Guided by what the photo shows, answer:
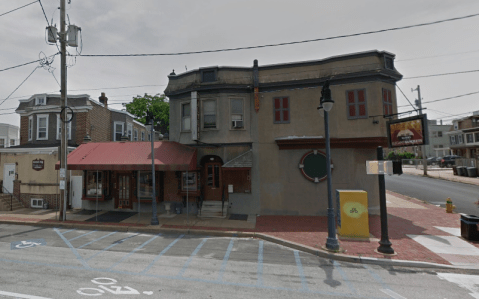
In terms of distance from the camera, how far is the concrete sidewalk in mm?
Result: 7695

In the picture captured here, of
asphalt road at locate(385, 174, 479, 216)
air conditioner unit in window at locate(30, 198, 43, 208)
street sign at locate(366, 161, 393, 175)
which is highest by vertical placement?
street sign at locate(366, 161, 393, 175)

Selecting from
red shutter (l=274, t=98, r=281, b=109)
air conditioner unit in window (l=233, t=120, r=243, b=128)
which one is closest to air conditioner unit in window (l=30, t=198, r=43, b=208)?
air conditioner unit in window (l=233, t=120, r=243, b=128)

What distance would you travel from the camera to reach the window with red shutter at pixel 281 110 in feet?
45.5

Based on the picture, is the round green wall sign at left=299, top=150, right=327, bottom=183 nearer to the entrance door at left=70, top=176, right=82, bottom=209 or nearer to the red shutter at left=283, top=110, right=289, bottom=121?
the red shutter at left=283, top=110, right=289, bottom=121

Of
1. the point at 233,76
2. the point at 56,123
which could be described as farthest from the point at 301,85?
the point at 56,123

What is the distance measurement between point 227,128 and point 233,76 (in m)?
3.34

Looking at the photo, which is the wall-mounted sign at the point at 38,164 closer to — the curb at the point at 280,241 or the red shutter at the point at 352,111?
the curb at the point at 280,241

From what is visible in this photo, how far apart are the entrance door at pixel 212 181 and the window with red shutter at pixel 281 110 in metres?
4.67

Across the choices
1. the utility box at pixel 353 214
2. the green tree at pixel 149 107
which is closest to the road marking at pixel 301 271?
the utility box at pixel 353 214

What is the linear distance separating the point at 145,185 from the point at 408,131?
1415 cm

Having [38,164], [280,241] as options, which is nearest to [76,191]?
[38,164]

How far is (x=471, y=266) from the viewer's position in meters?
7.04

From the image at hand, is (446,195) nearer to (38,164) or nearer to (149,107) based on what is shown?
(38,164)

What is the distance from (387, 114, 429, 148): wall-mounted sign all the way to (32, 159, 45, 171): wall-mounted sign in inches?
823
